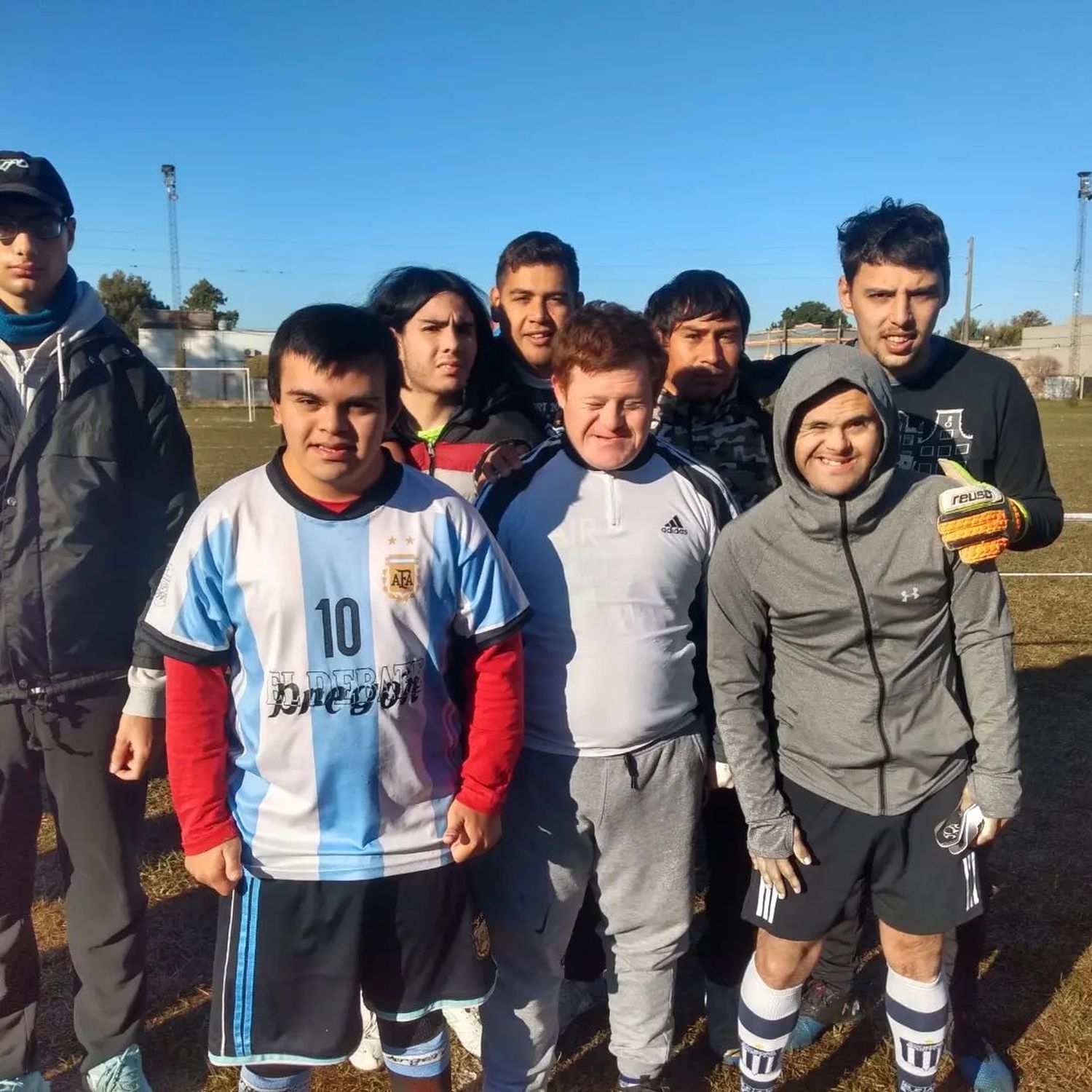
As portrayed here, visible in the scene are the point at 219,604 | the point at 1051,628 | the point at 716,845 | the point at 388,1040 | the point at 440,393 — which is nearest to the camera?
the point at 219,604

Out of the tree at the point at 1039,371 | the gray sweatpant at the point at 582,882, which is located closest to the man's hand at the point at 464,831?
the gray sweatpant at the point at 582,882

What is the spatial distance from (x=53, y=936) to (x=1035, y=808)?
4.17 metres

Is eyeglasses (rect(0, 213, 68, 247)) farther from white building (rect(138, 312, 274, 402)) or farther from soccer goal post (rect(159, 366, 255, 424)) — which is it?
white building (rect(138, 312, 274, 402))

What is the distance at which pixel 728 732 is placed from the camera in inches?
88.0

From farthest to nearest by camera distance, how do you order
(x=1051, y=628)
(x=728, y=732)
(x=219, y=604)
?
(x=1051, y=628) < (x=728, y=732) < (x=219, y=604)

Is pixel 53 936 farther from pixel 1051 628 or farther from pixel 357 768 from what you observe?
pixel 1051 628

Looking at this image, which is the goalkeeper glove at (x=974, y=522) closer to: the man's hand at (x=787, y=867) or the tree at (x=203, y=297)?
the man's hand at (x=787, y=867)

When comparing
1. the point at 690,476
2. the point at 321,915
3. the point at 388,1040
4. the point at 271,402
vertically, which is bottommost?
the point at 388,1040

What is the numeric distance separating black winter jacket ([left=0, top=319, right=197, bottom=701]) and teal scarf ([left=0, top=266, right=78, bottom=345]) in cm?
7

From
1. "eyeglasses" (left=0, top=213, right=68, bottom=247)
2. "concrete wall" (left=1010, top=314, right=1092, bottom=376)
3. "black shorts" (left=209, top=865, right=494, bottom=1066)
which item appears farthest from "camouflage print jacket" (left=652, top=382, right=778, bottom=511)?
"concrete wall" (left=1010, top=314, right=1092, bottom=376)

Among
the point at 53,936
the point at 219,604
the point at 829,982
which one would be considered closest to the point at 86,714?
the point at 219,604

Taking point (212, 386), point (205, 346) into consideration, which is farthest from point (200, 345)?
point (212, 386)

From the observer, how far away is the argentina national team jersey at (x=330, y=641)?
72.6 inches

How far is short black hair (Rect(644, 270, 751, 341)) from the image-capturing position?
2.61 metres
